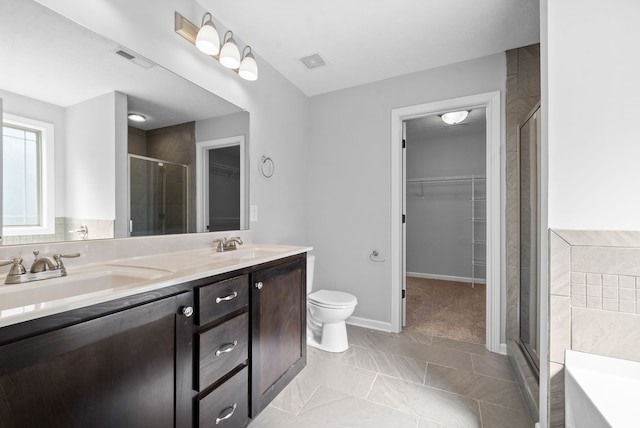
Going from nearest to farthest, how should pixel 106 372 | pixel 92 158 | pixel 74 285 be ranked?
1. pixel 106 372
2. pixel 74 285
3. pixel 92 158

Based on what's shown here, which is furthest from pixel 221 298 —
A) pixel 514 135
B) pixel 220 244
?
pixel 514 135

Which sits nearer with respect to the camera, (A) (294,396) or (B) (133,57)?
(B) (133,57)

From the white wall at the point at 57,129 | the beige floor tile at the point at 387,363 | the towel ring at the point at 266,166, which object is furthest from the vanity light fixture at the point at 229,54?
the beige floor tile at the point at 387,363

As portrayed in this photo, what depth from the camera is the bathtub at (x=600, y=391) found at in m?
0.89

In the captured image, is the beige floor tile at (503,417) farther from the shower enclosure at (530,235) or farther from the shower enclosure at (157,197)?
the shower enclosure at (157,197)

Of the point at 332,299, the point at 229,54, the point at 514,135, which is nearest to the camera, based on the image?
the point at 229,54

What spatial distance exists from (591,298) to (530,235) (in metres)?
0.72

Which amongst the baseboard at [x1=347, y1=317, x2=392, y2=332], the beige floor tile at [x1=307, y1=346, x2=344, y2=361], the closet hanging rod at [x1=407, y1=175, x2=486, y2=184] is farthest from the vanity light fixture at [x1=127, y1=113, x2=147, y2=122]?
the closet hanging rod at [x1=407, y1=175, x2=486, y2=184]

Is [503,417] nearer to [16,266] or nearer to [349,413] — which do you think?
[349,413]

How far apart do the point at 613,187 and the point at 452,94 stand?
1518mm

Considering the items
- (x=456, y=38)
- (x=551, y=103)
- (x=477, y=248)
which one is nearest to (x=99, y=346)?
(x=551, y=103)

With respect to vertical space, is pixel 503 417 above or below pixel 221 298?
below

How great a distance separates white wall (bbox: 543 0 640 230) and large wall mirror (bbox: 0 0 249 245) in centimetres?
191

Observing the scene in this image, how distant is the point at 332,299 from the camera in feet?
7.58
